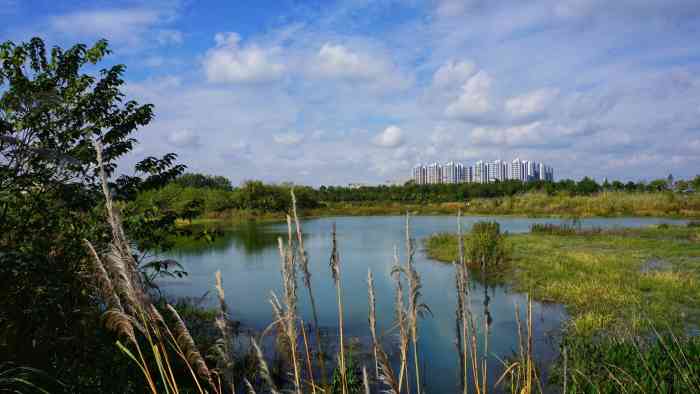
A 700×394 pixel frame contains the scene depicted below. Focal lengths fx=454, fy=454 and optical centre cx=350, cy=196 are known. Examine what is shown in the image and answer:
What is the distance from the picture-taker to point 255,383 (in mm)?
5887

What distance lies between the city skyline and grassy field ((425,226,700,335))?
100m

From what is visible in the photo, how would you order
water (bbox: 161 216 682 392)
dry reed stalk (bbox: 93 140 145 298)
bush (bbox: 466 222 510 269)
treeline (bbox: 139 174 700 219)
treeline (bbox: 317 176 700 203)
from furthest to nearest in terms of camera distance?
1. treeline (bbox: 317 176 700 203)
2. treeline (bbox: 139 174 700 219)
3. bush (bbox: 466 222 510 269)
4. water (bbox: 161 216 682 392)
5. dry reed stalk (bbox: 93 140 145 298)

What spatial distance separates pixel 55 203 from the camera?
5.03 metres

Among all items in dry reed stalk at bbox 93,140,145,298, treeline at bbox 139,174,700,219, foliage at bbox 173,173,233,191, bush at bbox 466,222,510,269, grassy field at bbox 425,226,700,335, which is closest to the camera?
dry reed stalk at bbox 93,140,145,298

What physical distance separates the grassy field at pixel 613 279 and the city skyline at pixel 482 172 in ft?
329

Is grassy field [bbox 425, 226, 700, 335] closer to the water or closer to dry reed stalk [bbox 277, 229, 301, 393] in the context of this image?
the water

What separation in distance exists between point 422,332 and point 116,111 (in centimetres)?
631

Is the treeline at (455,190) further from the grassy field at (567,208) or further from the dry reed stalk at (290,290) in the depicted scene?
the dry reed stalk at (290,290)

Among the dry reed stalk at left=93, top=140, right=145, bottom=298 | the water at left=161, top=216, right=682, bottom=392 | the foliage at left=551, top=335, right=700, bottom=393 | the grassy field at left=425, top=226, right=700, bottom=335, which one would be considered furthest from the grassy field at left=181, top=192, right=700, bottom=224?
the dry reed stalk at left=93, top=140, right=145, bottom=298

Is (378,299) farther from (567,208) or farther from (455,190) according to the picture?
(455,190)

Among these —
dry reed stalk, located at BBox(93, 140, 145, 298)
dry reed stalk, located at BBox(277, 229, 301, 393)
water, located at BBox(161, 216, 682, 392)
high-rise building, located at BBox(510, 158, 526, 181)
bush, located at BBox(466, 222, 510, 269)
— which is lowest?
water, located at BBox(161, 216, 682, 392)

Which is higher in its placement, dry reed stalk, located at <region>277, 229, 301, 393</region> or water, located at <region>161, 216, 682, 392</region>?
dry reed stalk, located at <region>277, 229, 301, 393</region>

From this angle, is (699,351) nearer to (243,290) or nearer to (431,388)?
(431,388)

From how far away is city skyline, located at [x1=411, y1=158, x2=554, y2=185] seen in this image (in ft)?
403
